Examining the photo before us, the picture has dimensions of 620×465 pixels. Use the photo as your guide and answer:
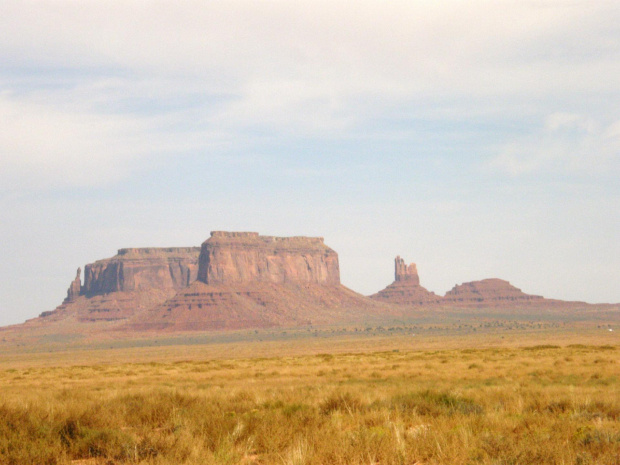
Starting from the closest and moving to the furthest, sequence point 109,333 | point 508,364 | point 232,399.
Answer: point 232,399 → point 508,364 → point 109,333

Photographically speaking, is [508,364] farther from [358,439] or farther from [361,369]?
[358,439]

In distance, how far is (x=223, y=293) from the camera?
19400 centimetres

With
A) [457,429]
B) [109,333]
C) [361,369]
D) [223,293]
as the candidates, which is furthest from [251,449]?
[223,293]

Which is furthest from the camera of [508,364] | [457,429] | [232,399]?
[508,364]

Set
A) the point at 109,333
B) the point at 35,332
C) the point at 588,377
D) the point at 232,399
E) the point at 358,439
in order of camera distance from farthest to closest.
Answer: the point at 35,332
the point at 109,333
the point at 588,377
the point at 232,399
the point at 358,439

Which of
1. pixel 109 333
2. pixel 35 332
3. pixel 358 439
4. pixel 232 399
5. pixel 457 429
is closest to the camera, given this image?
pixel 358 439

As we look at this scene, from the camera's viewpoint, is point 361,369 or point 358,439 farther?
point 361,369

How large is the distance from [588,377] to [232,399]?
1643cm

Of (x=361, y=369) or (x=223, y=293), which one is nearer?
(x=361, y=369)

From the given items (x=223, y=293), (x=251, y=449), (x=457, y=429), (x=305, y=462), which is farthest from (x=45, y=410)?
(x=223, y=293)

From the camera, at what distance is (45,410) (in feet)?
40.0

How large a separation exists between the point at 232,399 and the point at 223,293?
590 feet

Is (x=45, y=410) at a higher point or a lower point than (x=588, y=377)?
higher

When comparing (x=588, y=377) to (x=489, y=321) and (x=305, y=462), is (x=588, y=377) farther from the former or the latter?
(x=489, y=321)
